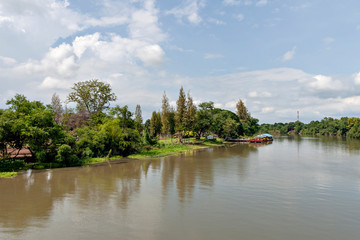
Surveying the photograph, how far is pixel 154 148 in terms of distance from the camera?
40.1 metres

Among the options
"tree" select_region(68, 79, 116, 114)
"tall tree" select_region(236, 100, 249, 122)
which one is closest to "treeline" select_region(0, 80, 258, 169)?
"tree" select_region(68, 79, 116, 114)

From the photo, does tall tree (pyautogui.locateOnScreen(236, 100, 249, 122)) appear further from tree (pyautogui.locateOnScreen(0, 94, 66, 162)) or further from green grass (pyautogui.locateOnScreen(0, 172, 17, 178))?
green grass (pyautogui.locateOnScreen(0, 172, 17, 178))

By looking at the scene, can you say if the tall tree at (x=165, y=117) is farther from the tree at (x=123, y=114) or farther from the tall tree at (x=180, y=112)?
the tree at (x=123, y=114)

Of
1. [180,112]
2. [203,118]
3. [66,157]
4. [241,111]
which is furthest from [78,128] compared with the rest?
[241,111]

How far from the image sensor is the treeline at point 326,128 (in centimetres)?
10584

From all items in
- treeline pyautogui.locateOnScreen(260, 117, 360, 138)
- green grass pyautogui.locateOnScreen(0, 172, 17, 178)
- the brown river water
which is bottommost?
the brown river water

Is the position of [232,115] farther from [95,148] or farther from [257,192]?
[257,192]

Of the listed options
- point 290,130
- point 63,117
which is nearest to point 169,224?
point 63,117

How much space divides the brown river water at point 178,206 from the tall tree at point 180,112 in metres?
31.6

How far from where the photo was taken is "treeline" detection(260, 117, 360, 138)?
106 m

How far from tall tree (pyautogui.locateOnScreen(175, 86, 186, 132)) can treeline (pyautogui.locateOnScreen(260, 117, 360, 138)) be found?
3378 inches

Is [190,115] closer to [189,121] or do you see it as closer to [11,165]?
[189,121]

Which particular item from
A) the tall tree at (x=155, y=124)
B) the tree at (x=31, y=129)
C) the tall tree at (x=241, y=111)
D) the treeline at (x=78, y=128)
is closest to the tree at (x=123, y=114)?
the treeline at (x=78, y=128)

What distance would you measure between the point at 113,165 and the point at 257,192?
16.6 m
